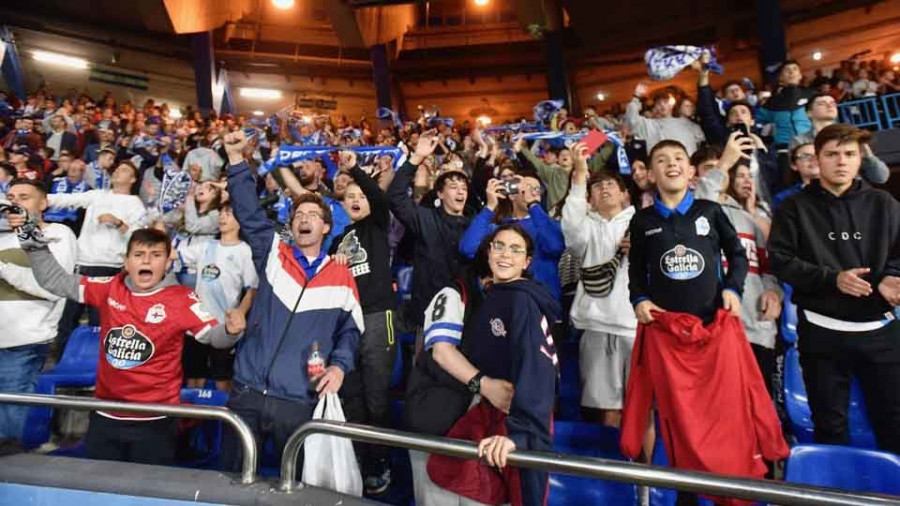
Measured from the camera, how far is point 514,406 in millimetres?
2029

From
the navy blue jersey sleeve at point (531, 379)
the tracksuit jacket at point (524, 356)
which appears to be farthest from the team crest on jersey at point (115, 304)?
the navy blue jersey sleeve at point (531, 379)

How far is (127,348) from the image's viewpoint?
112 inches

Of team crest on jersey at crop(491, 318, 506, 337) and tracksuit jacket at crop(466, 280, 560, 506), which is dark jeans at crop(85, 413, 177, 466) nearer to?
tracksuit jacket at crop(466, 280, 560, 506)

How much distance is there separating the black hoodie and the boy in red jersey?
2659 millimetres

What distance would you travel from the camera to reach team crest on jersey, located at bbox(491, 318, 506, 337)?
232cm

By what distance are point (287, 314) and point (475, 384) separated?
1131 millimetres

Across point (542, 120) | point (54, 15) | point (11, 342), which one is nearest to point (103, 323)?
point (11, 342)

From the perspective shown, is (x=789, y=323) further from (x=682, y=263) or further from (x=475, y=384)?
(x=475, y=384)

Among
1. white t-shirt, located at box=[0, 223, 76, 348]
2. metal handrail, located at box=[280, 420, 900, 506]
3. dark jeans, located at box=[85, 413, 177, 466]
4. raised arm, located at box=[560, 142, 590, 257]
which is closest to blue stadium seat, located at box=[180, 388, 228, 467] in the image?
dark jeans, located at box=[85, 413, 177, 466]

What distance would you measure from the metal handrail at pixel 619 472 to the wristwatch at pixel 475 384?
0.52 metres

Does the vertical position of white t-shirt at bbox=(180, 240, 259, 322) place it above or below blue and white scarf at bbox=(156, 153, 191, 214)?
below

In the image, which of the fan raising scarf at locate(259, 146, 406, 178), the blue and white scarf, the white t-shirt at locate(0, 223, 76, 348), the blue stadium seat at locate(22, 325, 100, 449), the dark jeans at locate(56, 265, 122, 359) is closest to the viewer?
the white t-shirt at locate(0, 223, 76, 348)

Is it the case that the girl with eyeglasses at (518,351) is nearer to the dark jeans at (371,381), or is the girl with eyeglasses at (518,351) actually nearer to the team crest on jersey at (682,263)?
the team crest on jersey at (682,263)

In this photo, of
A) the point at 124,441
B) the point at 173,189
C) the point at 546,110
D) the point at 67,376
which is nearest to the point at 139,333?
the point at 124,441
